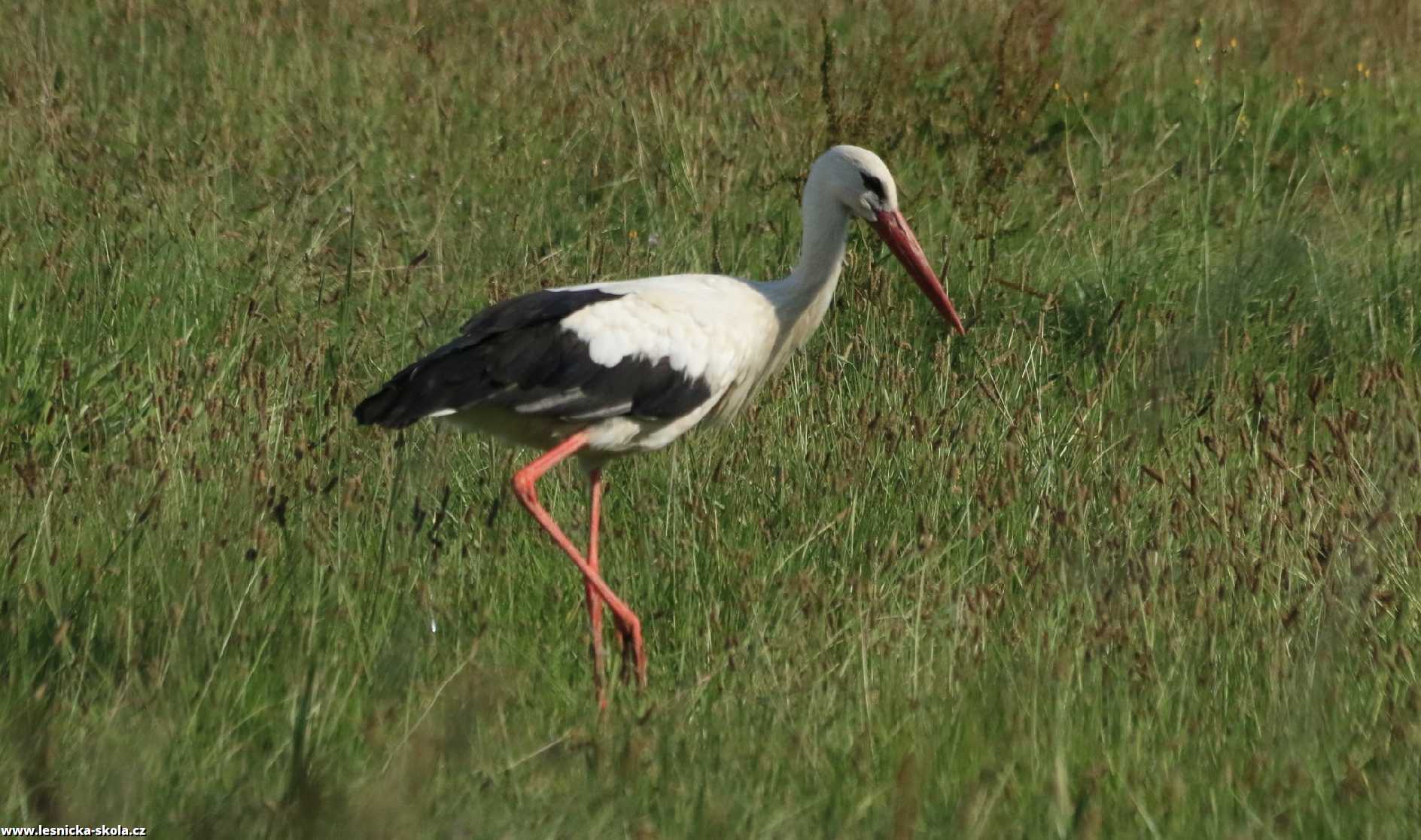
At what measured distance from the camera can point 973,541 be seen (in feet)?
13.8

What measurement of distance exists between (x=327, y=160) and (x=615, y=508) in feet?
8.34

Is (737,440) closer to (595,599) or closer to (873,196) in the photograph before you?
(873,196)

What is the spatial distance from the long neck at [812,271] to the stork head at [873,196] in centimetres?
4

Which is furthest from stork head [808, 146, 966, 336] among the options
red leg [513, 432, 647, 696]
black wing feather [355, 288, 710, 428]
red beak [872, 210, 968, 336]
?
red leg [513, 432, 647, 696]

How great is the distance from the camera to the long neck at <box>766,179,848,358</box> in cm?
460

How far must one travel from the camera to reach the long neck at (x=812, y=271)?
4.60 metres

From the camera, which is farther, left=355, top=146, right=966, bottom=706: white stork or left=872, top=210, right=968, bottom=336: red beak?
left=872, top=210, right=968, bottom=336: red beak

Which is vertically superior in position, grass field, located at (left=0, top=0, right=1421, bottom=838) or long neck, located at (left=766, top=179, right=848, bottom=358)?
long neck, located at (left=766, top=179, right=848, bottom=358)

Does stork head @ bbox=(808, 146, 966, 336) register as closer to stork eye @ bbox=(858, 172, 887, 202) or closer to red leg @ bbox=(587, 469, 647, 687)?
stork eye @ bbox=(858, 172, 887, 202)

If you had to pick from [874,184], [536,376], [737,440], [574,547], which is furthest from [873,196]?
[574,547]

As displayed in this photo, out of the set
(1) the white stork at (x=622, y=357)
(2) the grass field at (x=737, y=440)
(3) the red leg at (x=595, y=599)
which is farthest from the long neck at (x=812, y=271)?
(3) the red leg at (x=595, y=599)

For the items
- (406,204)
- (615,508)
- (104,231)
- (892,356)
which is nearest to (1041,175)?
(892,356)

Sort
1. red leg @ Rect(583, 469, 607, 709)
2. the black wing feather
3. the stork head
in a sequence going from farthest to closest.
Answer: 1. the stork head
2. the black wing feather
3. red leg @ Rect(583, 469, 607, 709)

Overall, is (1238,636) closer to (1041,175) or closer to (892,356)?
(892,356)
